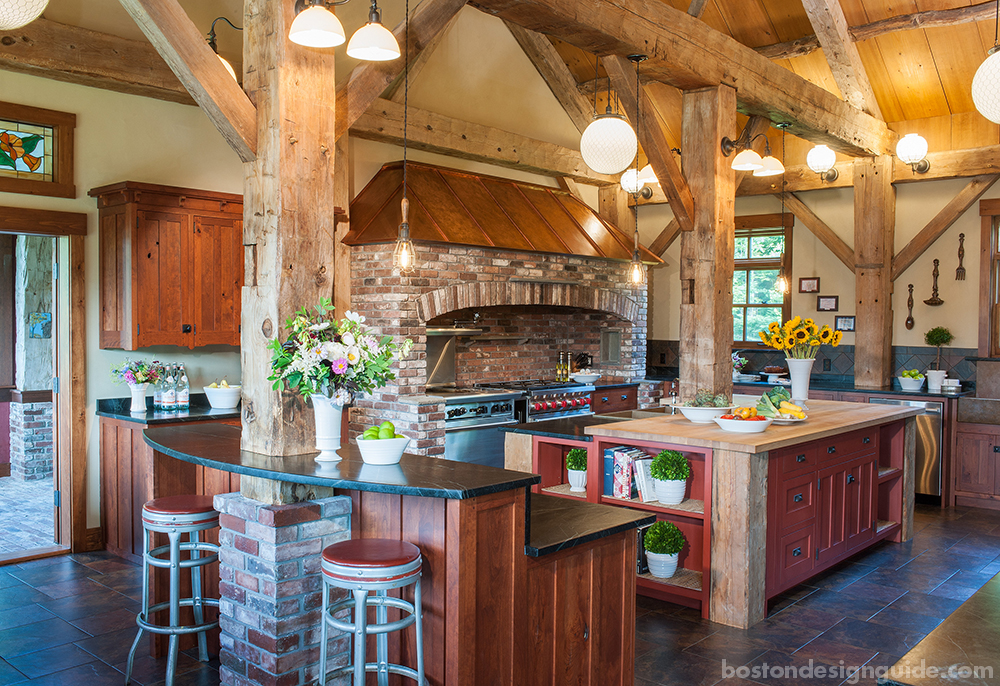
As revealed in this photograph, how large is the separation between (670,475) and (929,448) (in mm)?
4185

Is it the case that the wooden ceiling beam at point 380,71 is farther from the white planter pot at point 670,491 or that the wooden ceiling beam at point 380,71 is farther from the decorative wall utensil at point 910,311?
the decorative wall utensil at point 910,311

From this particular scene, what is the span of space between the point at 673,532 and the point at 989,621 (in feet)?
8.65

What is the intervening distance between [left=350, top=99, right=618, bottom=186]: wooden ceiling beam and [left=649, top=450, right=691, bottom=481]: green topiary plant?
370 cm

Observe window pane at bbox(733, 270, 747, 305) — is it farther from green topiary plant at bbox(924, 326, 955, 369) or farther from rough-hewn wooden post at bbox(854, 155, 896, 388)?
green topiary plant at bbox(924, 326, 955, 369)

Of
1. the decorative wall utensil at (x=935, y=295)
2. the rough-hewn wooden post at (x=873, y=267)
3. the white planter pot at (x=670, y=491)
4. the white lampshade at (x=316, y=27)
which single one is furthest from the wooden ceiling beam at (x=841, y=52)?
the white lampshade at (x=316, y=27)

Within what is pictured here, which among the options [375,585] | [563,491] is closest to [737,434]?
[563,491]

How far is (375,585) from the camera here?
109 inches

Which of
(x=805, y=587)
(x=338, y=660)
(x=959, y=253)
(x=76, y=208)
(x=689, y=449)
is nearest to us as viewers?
(x=338, y=660)

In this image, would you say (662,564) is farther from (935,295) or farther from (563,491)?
(935,295)

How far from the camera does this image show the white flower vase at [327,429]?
10.9 feet

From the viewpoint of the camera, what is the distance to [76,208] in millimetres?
5516

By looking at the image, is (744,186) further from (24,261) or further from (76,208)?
(24,261)

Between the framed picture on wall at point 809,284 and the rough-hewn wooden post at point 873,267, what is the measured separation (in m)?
0.89

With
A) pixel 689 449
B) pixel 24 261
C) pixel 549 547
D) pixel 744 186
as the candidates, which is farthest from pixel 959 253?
pixel 24 261
